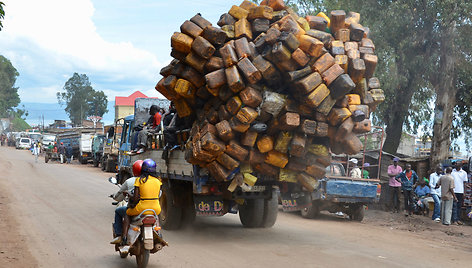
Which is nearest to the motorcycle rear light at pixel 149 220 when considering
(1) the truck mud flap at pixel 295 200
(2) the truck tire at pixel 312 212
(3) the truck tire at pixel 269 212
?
(1) the truck mud flap at pixel 295 200

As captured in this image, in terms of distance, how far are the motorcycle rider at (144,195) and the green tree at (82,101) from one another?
106362 mm

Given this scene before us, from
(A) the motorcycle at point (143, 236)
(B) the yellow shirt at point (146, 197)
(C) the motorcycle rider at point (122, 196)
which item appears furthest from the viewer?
(C) the motorcycle rider at point (122, 196)

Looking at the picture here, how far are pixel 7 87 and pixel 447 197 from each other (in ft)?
361

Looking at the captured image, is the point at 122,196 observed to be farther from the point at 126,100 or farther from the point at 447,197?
the point at 126,100

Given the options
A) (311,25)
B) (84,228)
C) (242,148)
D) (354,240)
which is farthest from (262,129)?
(84,228)

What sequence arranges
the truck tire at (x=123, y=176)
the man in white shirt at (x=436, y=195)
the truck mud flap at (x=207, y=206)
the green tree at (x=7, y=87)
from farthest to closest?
the green tree at (x=7, y=87), the man in white shirt at (x=436, y=195), the truck tire at (x=123, y=176), the truck mud flap at (x=207, y=206)

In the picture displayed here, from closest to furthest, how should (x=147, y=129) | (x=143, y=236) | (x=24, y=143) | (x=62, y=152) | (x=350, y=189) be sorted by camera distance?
(x=143, y=236) < (x=147, y=129) < (x=350, y=189) < (x=62, y=152) < (x=24, y=143)

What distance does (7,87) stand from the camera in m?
108

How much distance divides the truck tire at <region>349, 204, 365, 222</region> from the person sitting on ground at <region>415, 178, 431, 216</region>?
2918 millimetres

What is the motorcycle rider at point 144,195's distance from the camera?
6484 millimetres

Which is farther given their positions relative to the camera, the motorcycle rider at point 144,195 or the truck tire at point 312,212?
the truck tire at point 312,212

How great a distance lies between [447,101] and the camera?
18.9 metres

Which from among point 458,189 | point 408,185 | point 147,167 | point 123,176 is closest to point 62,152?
point 123,176

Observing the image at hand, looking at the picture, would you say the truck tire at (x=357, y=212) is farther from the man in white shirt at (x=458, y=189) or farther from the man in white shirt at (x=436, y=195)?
the man in white shirt at (x=458, y=189)
